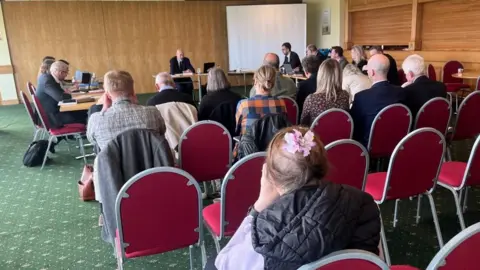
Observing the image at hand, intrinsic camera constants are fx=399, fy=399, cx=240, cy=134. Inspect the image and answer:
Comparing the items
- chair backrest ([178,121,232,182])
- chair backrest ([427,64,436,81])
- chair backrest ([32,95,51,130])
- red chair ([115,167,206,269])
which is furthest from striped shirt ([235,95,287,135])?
chair backrest ([427,64,436,81])

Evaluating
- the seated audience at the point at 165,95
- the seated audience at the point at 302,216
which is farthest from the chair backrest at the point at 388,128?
the seated audience at the point at 302,216

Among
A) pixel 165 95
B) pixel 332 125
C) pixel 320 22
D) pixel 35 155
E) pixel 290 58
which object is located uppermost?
pixel 320 22

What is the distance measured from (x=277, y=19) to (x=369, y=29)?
260 centimetres

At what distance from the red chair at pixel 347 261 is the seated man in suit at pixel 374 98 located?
254 centimetres

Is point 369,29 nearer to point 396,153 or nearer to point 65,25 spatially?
point 65,25

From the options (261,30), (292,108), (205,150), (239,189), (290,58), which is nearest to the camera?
(239,189)

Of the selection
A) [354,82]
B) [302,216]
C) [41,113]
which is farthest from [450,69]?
[302,216]

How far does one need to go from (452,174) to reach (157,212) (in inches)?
82.2

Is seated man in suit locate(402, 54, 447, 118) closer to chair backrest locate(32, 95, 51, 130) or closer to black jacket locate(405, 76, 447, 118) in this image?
black jacket locate(405, 76, 447, 118)

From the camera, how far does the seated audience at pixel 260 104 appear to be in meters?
3.07

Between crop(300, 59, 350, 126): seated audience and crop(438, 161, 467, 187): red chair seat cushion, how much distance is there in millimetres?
1045

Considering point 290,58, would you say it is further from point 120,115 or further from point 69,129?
point 120,115

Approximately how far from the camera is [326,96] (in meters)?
3.61

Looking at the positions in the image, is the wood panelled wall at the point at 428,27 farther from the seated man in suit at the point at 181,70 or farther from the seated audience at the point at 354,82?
the seated man in suit at the point at 181,70
